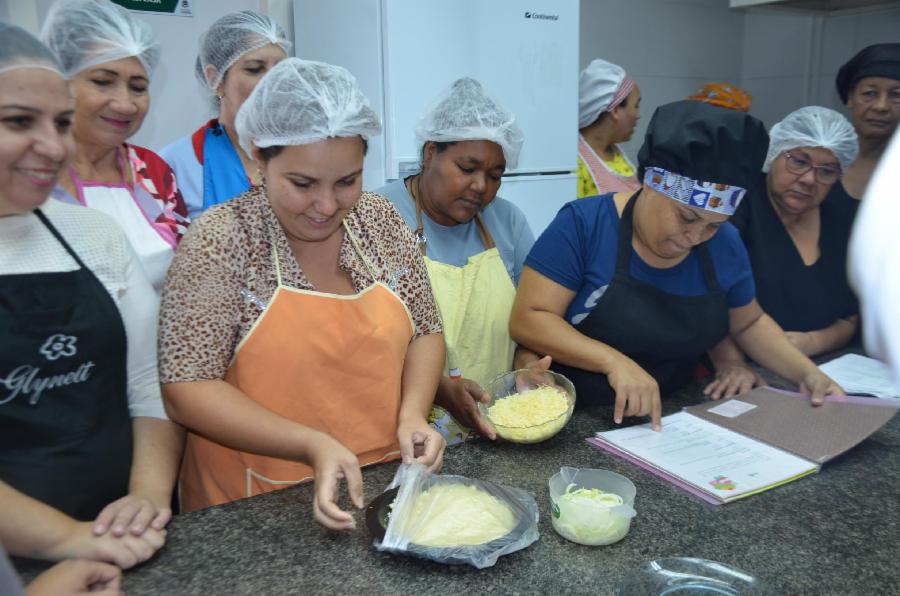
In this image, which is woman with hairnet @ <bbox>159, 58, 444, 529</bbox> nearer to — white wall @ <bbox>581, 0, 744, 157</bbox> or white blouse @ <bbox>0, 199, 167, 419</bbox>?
white blouse @ <bbox>0, 199, 167, 419</bbox>

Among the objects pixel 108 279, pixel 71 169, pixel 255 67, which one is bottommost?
pixel 108 279

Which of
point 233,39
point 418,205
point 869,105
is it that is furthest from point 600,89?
point 233,39

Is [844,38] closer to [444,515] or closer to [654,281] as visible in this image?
[654,281]

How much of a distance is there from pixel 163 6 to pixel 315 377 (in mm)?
2355

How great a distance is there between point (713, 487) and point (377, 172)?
1.86 m

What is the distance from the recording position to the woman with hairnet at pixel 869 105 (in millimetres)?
2408

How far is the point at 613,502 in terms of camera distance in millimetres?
1071

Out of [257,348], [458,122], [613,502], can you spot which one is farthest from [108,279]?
[458,122]

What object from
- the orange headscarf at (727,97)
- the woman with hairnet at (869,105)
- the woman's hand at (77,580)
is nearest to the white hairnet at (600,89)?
the orange headscarf at (727,97)

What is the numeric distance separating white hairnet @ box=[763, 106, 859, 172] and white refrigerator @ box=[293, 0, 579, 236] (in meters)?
1.05

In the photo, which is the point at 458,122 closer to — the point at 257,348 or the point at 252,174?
the point at 252,174

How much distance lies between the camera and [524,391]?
1.52 meters

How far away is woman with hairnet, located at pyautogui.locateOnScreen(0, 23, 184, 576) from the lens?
0.98 m

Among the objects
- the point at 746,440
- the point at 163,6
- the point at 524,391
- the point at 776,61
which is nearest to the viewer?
the point at 746,440
